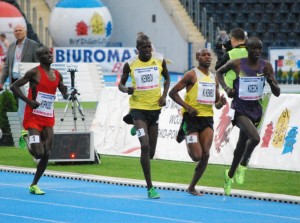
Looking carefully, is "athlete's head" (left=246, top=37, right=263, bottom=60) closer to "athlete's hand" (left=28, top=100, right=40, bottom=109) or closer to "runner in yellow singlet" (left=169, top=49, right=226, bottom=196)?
"runner in yellow singlet" (left=169, top=49, right=226, bottom=196)

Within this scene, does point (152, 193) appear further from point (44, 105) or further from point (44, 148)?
point (44, 105)

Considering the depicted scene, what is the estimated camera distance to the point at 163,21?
45.4 metres

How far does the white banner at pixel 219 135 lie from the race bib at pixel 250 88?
275 centimetres

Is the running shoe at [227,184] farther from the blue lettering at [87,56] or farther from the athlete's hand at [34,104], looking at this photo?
the blue lettering at [87,56]

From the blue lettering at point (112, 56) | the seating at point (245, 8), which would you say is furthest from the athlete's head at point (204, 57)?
the seating at point (245, 8)

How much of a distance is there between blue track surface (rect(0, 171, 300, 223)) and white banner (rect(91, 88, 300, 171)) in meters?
2.67

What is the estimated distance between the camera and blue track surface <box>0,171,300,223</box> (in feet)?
39.6

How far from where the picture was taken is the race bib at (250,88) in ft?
45.8

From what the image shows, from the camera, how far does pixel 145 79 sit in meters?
14.2

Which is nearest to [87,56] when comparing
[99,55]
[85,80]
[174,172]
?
[99,55]

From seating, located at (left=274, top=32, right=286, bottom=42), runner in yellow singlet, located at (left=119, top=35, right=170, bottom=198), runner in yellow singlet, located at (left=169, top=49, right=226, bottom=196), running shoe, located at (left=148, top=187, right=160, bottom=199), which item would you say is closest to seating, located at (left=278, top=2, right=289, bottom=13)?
seating, located at (left=274, top=32, right=286, bottom=42)

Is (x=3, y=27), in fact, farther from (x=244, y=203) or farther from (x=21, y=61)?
(x=244, y=203)

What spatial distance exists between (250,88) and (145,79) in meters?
1.27

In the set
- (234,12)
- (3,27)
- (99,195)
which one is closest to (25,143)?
(99,195)
